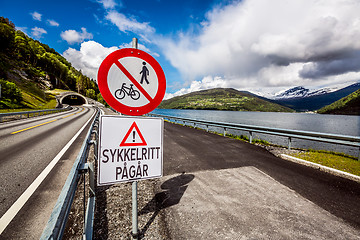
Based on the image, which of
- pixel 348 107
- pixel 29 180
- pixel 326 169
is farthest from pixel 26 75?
pixel 348 107

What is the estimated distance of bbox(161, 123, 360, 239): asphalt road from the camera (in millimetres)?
2385

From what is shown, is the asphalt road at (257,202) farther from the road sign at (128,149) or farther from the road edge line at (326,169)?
the road sign at (128,149)

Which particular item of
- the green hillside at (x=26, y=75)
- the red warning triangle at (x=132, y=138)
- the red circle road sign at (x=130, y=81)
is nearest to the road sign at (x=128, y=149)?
the red warning triangle at (x=132, y=138)

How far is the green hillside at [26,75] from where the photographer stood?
1136 inches

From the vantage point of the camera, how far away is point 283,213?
2.79 meters

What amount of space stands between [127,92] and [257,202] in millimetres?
3285

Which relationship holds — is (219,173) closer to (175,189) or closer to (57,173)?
(175,189)

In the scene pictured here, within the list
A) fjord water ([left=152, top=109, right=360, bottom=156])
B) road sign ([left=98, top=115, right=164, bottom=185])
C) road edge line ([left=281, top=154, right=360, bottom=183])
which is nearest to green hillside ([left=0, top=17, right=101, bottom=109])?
road sign ([left=98, top=115, right=164, bottom=185])

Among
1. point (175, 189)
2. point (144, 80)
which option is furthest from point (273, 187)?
point (144, 80)

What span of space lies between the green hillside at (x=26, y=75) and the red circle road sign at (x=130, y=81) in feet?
123

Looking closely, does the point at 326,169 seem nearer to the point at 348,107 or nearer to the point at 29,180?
the point at 29,180

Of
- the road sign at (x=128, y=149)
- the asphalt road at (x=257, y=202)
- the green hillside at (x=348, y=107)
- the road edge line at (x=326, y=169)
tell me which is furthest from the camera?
the green hillside at (x=348, y=107)

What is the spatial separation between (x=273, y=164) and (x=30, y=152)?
8975 millimetres

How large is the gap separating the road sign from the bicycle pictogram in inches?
11.2
